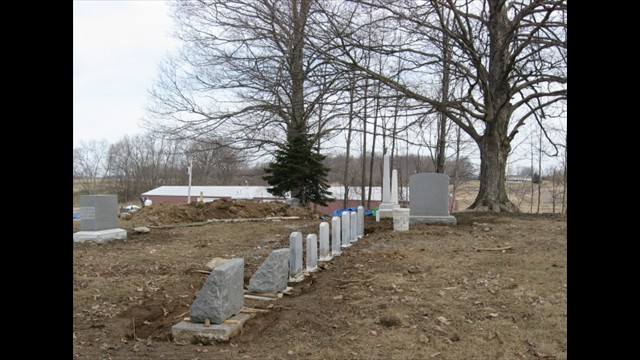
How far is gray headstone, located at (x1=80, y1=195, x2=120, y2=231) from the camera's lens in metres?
9.74

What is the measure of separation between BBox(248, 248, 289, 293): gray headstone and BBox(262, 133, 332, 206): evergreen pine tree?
1357 centimetres

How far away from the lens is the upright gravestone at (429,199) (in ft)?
39.8

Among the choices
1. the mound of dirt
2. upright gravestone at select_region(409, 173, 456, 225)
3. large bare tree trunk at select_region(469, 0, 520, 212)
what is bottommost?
the mound of dirt

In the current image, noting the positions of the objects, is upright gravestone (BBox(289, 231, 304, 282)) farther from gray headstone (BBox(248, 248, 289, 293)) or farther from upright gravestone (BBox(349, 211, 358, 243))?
upright gravestone (BBox(349, 211, 358, 243))

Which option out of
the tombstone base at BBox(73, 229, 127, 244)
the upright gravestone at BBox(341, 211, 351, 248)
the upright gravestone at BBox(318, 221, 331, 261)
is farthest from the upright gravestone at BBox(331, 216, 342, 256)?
the tombstone base at BBox(73, 229, 127, 244)

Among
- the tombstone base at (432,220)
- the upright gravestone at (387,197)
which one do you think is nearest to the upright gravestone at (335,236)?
the tombstone base at (432,220)

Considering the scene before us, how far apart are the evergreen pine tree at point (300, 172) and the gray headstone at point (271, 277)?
534 inches

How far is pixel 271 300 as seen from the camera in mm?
5812

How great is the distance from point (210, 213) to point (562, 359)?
1176 cm

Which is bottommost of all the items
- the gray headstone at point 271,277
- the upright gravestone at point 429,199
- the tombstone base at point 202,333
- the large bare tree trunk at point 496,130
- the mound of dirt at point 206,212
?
the tombstone base at point 202,333

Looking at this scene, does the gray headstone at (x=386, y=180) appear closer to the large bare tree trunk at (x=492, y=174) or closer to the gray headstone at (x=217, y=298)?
the large bare tree trunk at (x=492, y=174)

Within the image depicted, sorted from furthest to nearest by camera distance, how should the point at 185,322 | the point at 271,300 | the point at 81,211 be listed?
1. the point at 81,211
2. the point at 271,300
3. the point at 185,322
